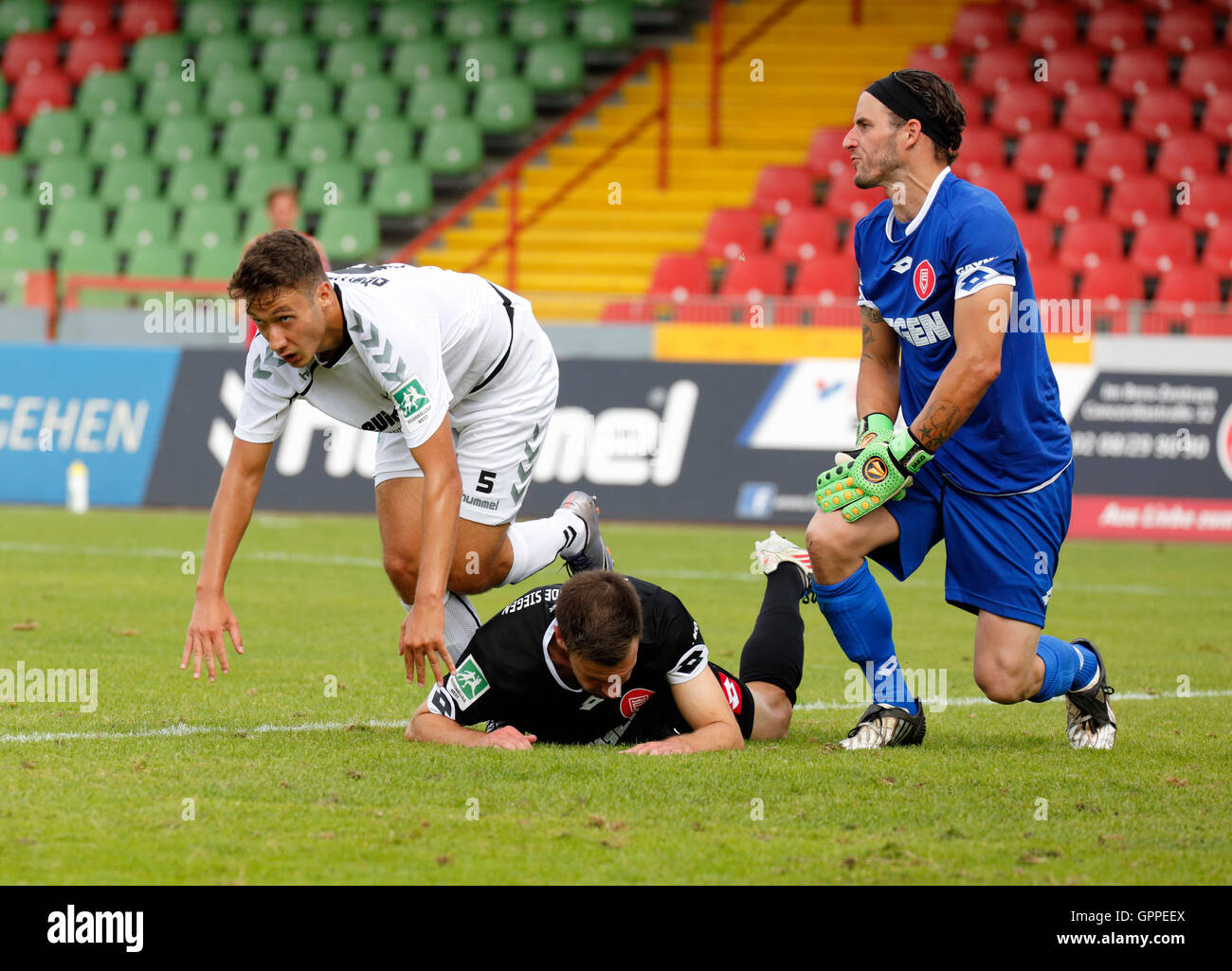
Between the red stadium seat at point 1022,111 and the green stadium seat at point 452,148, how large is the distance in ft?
22.6

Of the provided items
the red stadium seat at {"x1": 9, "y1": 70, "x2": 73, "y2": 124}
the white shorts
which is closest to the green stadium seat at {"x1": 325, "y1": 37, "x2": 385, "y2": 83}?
the red stadium seat at {"x1": 9, "y1": 70, "x2": 73, "y2": 124}

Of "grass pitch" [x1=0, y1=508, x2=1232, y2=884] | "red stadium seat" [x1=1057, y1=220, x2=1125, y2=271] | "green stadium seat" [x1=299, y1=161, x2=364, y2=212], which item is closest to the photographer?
"grass pitch" [x1=0, y1=508, x2=1232, y2=884]

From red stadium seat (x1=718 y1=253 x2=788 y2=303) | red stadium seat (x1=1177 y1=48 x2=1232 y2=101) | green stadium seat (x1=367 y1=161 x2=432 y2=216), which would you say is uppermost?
red stadium seat (x1=1177 y1=48 x2=1232 y2=101)

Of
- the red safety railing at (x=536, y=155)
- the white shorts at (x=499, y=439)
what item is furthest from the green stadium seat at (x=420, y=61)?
A: the white shorts at (x=499, y=439)

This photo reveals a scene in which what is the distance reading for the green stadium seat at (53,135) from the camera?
22.7 metres

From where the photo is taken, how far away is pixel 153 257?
19922mm

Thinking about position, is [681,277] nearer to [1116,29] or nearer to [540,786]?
[1116,29]

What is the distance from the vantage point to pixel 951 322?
18.4 ft

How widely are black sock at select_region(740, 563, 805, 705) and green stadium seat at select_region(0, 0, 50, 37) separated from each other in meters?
22.4

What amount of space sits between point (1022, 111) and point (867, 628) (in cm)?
1632

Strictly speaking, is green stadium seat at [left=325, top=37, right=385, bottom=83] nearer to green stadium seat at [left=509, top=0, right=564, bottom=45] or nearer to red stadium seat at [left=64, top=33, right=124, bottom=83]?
green stadium seat at [left=509, top=0, right=564, bottom=45]

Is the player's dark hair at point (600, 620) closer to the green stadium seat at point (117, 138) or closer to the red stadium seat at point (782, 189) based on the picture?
the red stadium seat at point (782, 189)

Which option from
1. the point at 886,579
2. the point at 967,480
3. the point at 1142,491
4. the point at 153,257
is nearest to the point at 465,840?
the point at 967,480

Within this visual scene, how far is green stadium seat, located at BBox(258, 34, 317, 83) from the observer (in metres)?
23.5
